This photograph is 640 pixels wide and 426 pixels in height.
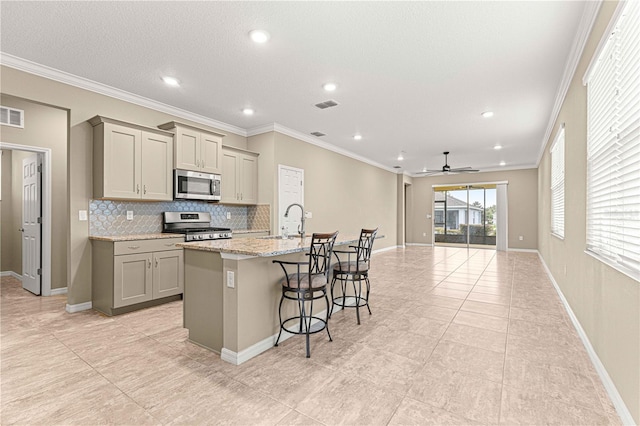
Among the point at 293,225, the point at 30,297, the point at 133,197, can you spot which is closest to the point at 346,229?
the point at 293,225

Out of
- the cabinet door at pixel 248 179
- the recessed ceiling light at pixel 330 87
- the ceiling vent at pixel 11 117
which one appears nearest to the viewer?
the recessed ceiling light at pixel 330 87

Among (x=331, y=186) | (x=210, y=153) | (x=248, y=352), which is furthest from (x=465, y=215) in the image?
(x=248, y=352)

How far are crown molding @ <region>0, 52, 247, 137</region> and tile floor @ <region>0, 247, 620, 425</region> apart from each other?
2733 millimetres

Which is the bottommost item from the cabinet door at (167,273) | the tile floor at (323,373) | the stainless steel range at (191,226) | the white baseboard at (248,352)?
the tile floor at (323,373)

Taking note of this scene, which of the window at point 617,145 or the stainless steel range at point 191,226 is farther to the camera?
the stainless steel range at point 191,226

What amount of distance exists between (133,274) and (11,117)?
113 inches

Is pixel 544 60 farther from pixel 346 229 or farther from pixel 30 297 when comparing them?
pixel 30 297

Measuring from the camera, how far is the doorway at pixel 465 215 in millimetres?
10430

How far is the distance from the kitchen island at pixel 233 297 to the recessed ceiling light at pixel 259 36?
1900 mm

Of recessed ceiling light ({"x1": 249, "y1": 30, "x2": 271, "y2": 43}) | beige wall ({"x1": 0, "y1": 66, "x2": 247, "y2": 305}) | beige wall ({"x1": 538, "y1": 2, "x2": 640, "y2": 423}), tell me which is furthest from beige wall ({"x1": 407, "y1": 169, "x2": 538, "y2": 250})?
beige wall ({"x1": 0, "y1": 66, "x2": 247, "y2": 305})

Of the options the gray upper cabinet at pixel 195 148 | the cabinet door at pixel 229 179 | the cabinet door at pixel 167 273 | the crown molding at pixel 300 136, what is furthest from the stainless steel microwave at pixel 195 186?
the crown molding at pixel 300 136

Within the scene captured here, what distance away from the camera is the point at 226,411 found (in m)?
1.79

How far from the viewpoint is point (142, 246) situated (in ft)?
12.1

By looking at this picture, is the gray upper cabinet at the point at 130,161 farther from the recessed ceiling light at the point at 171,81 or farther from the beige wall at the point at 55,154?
the beige wall at the point at 55,154
